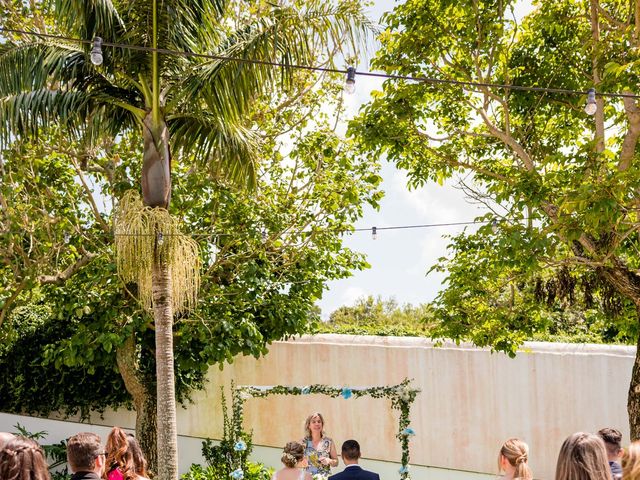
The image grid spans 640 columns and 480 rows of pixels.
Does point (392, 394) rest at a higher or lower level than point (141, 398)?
higher

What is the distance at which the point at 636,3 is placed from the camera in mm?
8203

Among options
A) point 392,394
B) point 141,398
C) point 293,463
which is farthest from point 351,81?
point 141,398

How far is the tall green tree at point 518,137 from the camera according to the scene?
27.0 ft

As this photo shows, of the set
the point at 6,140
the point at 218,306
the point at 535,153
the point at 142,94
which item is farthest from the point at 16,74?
the point at 535,153

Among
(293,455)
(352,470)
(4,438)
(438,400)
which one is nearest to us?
(4,438)

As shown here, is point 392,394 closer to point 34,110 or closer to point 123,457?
point 123,457

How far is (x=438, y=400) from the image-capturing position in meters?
12.2

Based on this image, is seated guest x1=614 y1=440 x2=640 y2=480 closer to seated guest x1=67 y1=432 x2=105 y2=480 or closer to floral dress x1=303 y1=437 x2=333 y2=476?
seated guest x1=67 y1=432 x2=105 y2=480

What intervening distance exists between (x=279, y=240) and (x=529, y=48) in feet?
14.7

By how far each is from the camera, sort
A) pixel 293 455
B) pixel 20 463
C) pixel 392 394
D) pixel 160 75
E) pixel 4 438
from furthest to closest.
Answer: pixel 392 394 → pixel 160 75 → pixel 293 455 → pixel 4 438 → pixel 20 463

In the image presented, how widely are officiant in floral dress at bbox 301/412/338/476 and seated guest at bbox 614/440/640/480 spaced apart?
17.8 ft

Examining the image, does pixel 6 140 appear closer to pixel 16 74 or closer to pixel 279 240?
pixel 16 74

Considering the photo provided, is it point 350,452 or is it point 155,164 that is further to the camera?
point 155,164

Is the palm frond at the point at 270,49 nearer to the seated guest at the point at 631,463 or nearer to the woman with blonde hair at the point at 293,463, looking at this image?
the woman with blonde hair at the point at 293,463
